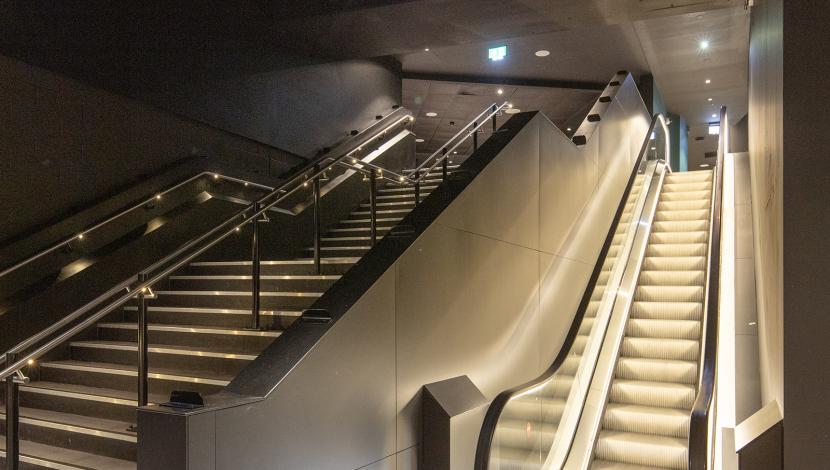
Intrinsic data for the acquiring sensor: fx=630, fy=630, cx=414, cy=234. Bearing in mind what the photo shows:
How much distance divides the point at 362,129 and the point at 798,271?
787 cm

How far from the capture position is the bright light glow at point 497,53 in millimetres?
11664

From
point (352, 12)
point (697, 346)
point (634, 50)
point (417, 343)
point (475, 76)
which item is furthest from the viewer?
point (475, 76)

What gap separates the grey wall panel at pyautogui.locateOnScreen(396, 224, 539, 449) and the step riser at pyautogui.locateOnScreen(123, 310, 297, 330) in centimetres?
93

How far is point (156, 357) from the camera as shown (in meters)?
4.20

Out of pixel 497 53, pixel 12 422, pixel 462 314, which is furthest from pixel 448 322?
pixel 497 53

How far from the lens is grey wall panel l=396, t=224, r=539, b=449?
13.0 ft

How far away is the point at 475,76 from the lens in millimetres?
13461

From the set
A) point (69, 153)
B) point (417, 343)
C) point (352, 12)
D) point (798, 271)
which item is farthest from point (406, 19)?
point (798, 271)

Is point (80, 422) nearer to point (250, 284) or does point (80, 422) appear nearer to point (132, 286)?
point (132, 286)

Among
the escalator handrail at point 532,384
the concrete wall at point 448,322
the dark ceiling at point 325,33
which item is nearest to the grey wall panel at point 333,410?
the concrete wall at point 448,322

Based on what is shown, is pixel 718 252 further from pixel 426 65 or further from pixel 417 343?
pixel 426 65

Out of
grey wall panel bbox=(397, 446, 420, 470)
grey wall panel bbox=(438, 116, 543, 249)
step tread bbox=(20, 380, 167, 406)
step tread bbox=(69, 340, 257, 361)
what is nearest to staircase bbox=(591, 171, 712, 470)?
grey wall panel bbox=(438, 116, 543, 249)

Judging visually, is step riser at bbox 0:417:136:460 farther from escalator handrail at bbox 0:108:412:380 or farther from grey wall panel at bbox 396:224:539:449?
grey wall panel at bbox 396:224:539:449

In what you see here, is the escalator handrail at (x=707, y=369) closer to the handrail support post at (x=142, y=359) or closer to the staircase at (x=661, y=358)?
the staircase at (x=661, y=358)
